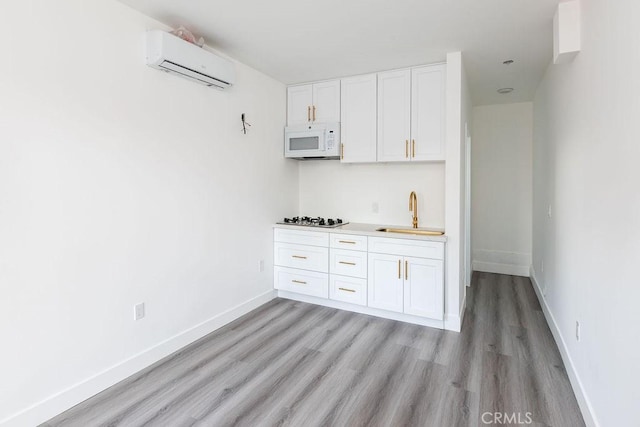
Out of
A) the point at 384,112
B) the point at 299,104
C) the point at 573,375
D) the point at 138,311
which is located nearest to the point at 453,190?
the point at 384,112

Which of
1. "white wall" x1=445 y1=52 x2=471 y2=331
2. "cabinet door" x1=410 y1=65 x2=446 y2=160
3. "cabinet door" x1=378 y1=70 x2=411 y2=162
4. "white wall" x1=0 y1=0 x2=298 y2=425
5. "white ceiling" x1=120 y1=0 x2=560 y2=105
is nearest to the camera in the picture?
"white wall" x1=0 y1=0 x2=298 y2=425

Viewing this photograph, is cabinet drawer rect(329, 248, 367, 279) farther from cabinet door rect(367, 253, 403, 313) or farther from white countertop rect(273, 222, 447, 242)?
white countertop rect(273, 222, 447, 242)

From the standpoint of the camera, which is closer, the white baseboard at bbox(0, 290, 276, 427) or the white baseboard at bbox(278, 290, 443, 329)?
the white baseboard at bbox(0, 290, 276, 427)

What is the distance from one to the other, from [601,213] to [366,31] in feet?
6.56

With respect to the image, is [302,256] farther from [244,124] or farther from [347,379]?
[347,379]

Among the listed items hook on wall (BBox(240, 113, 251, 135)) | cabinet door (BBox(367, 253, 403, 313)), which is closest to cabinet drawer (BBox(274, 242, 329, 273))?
cabinet door (BBox(367, 253, 403, 313))

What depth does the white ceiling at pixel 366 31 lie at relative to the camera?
2.29 meters

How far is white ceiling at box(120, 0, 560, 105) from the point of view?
7.50 ft

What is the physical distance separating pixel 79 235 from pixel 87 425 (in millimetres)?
1074

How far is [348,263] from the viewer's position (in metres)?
Result: 3.53

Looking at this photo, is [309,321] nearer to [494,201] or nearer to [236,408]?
[236,408]

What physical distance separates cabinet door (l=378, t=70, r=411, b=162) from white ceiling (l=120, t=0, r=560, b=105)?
143 millimetres

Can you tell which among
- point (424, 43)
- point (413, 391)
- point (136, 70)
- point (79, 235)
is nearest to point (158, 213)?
point (79, 235)

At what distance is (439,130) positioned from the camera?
10.7 ft
